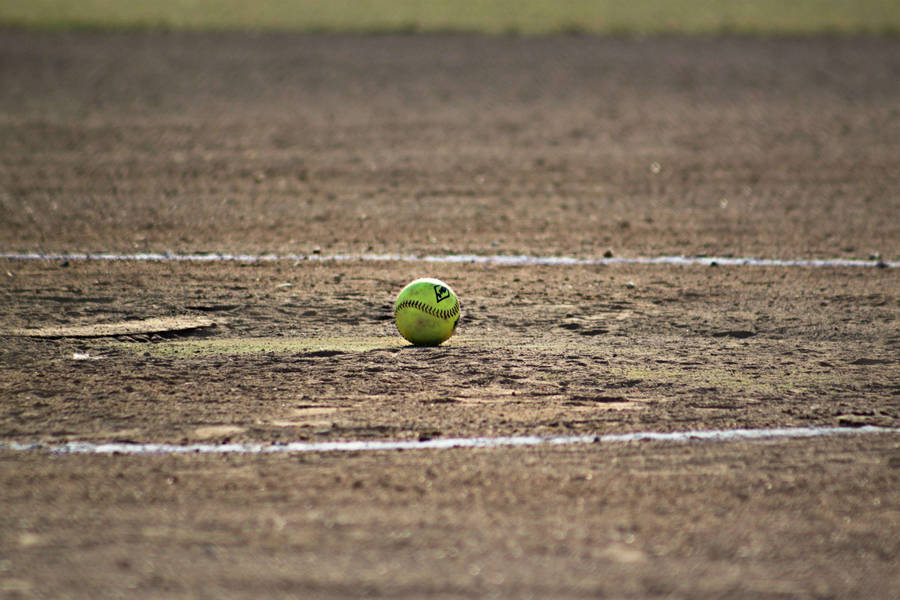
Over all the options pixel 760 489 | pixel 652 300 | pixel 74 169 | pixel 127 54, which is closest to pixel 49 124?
pixel 74 169

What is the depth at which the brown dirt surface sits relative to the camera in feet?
12.3

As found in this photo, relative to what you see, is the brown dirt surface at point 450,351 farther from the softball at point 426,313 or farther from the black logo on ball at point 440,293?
the black logo on ball at point 440,293

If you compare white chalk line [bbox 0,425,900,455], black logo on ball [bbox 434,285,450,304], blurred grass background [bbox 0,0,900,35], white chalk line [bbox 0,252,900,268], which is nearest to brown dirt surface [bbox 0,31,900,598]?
white chalk line [bbox 0,425,900,455]

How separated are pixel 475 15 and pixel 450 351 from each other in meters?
19.1

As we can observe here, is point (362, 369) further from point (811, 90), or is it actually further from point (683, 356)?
point (811, 90)

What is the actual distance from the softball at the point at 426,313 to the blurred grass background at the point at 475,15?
16.8m

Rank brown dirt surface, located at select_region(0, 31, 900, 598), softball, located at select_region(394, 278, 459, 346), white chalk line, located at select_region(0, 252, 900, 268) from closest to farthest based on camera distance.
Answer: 1. brown dirt surface, located at select_region(0, 31, 900, 598)
2. softball, located at select_region(394, 278, 459, 346)
3. white chalk line, located at select_region(0, 252, 900, 268)

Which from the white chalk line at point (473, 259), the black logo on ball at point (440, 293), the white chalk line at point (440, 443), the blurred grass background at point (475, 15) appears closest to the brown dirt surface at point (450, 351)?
the white chalk line at point (440, 443)

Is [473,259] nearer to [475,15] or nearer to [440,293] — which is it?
[440,293]

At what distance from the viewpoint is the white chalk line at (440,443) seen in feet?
15.1

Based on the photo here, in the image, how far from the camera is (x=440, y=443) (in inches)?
187

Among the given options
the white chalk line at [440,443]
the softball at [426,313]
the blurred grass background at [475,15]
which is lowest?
the white chalk line at [440,443]

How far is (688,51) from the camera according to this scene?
2052 cm

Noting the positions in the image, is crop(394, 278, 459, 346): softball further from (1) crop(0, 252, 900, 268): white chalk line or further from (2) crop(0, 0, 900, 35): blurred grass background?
(2) crop(0, 0, 900, 35): blurred grass background
